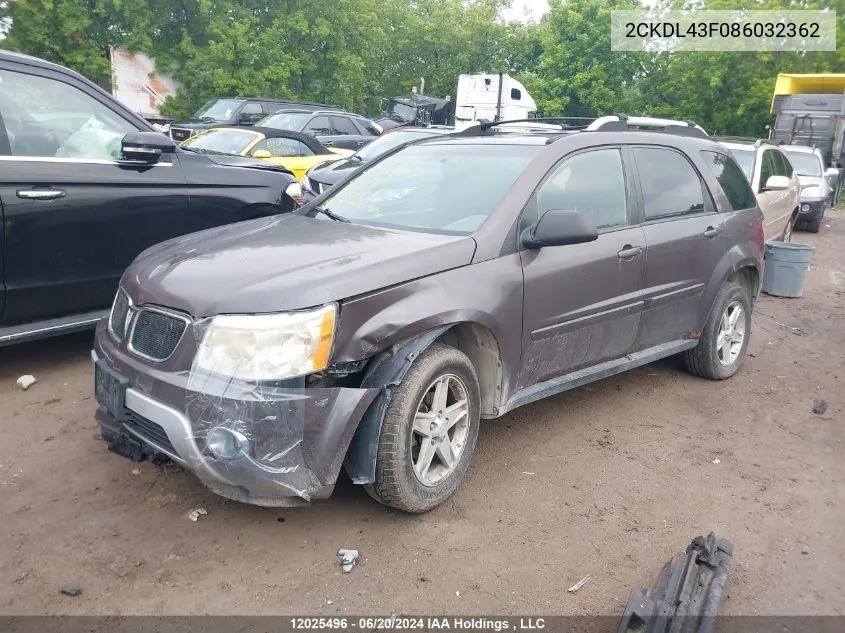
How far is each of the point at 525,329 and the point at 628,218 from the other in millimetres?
1165

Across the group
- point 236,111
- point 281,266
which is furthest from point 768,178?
point 236,111

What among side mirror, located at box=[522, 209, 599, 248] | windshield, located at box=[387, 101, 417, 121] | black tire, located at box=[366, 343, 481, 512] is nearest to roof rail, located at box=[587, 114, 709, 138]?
side mirror, located at box=[522, 209, 599, 248]

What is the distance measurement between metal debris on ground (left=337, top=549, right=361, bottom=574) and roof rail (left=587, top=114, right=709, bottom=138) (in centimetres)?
286

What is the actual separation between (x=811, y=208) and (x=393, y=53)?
950 inches

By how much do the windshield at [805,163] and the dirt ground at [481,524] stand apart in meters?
10.5

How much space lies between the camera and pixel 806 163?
13602 mm

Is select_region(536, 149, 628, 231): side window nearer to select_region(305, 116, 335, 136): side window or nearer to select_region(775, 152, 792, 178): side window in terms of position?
select_region(775, 152, 792, 178): side window

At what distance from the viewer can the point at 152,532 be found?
9.96ft

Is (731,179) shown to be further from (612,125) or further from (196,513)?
(196,513)

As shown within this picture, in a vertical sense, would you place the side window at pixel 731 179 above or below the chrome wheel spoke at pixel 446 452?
above

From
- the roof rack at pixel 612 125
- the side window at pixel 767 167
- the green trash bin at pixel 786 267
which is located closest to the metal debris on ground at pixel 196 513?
the roof rack at pixel 612 125

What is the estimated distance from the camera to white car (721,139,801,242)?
8797 millimetres

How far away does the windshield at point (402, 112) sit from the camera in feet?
74.4

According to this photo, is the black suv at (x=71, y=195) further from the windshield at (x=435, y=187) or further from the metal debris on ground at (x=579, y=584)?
the metal debris on ground at (x=579, y=584)
